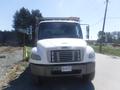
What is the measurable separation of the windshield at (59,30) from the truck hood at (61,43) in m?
0.62

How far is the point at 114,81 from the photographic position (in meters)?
12.1

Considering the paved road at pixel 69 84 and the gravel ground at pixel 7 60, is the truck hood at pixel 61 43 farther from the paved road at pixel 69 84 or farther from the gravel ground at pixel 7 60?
the gravel ground at pixel 7 60

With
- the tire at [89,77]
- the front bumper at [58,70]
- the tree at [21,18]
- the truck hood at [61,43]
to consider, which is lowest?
the tire at [89,77]

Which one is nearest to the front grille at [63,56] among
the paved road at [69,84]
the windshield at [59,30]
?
the paved road at [69,84]

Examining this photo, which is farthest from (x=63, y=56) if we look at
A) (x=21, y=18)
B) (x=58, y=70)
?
(x=21, y=18)

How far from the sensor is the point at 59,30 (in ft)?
41.4

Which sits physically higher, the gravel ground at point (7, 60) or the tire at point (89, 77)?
the tire at point (89, 77)

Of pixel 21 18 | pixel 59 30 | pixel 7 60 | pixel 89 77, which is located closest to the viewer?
pixel 89 77

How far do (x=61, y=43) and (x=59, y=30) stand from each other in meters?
1.78

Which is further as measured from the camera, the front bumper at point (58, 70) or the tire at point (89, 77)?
the tire at point (89, 77)

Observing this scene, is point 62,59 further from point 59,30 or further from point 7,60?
point 7,60

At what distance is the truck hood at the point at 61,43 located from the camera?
35.4 feet

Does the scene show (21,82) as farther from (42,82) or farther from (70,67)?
(70,67)

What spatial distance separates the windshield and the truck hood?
0.62 m
